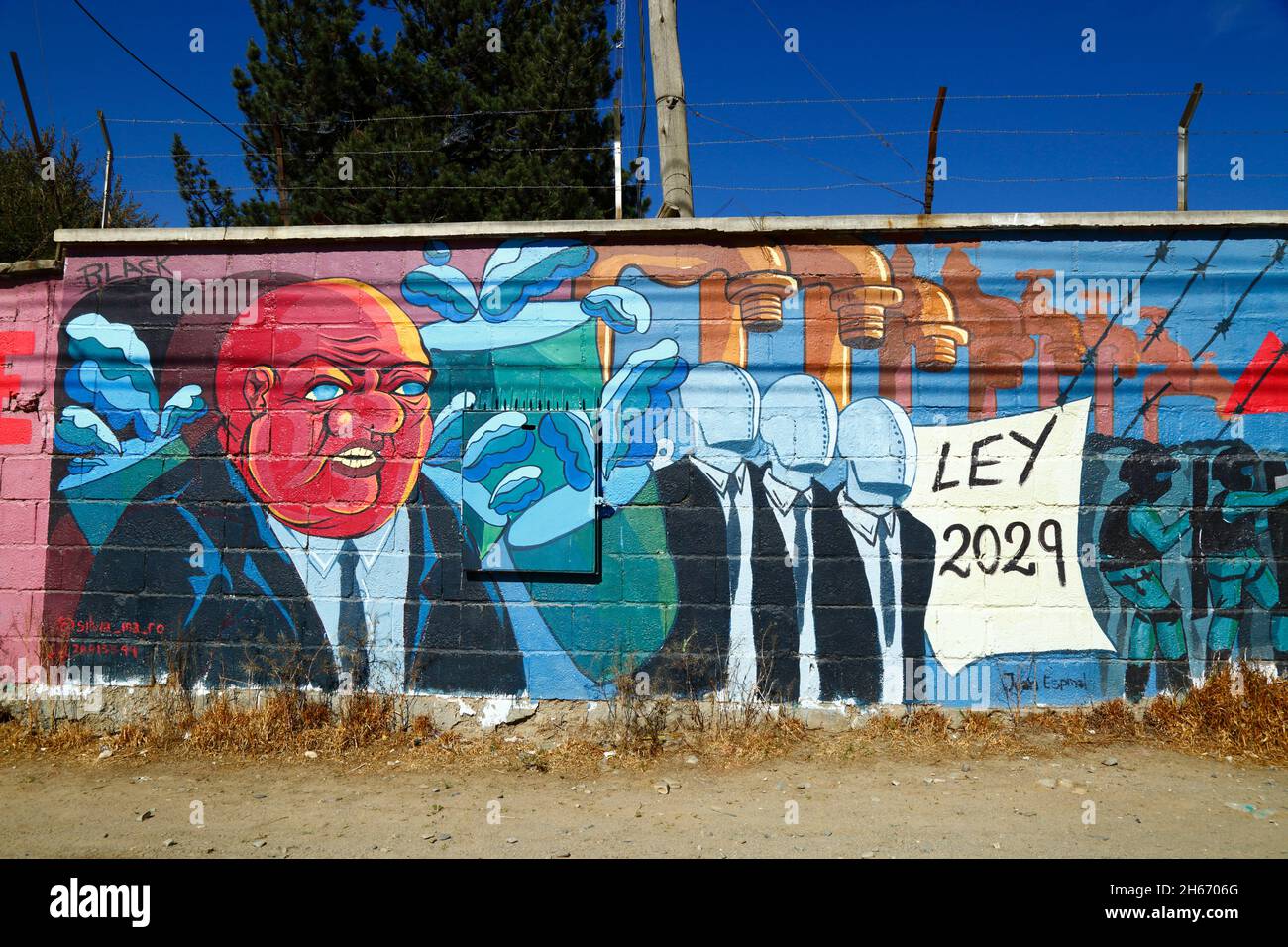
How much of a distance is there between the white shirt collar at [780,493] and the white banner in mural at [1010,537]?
0.76m

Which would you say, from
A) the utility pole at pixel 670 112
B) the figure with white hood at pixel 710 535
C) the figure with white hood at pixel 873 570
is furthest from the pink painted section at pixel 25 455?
the figure with white hood at pixel 873 570

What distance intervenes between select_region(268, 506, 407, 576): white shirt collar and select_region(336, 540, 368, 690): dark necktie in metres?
0.05

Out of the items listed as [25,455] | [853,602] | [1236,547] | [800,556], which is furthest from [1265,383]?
[25,455]

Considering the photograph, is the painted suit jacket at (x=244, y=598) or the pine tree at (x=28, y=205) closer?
the painted suit jacket at (x=244, y=598)

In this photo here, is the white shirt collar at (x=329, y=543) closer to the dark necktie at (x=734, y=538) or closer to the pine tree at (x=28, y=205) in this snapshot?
the dark necktie at (x=734, y=538)

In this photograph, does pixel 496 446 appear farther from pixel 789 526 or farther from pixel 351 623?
pixel 789 526

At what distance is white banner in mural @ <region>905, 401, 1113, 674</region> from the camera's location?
196 inches

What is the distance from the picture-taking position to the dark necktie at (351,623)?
17.0ft

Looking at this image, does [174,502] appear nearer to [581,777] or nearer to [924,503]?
[581,777]

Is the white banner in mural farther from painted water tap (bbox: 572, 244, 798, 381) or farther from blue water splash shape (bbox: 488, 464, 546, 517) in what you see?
blue water splash shape (bbox: 488, 464, 546, 517)

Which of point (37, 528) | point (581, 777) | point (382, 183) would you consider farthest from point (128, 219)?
point (581, 777)

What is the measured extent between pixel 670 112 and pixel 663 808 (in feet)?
16.8

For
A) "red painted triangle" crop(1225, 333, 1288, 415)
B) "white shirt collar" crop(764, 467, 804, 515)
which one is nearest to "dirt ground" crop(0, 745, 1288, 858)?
"white shirt collar" crop(764, 467, 804, 515)

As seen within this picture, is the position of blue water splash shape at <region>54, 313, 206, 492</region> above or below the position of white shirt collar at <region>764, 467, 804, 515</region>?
above
